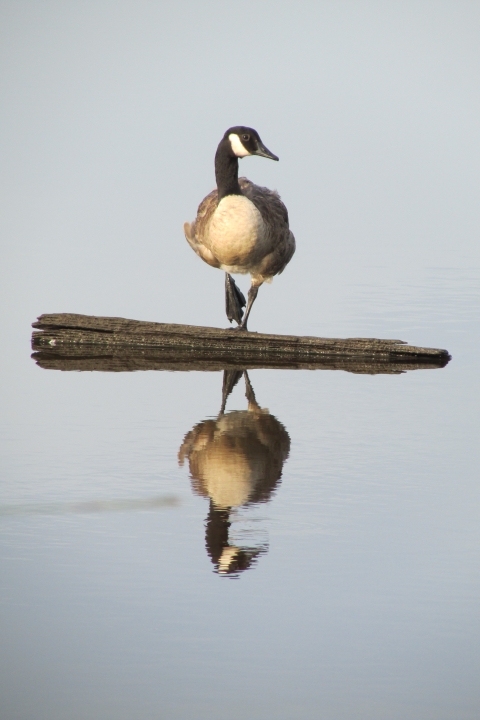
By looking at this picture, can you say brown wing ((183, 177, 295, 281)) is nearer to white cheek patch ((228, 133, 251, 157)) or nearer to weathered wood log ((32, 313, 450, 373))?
white cheek patch ((228, 133, 251, 157))

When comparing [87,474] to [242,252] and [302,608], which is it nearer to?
[302,608]

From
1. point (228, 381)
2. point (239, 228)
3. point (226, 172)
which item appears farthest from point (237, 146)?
point (228, 381)

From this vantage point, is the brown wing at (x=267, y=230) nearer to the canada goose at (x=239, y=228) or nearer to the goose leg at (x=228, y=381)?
the canada goose at (x=239, y=228)

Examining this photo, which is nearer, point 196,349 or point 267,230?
point 196,349

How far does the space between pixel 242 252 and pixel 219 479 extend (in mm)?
4957

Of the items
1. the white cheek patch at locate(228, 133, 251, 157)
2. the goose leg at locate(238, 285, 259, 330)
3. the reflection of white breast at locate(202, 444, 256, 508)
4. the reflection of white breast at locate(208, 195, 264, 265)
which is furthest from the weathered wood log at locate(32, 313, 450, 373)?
the reflection of white breast at locate(202, 444, 256, 508)

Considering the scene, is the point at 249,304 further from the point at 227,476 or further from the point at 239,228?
the point at 227,476

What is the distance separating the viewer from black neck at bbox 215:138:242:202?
38.1 feet

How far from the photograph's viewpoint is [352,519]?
5961 mm

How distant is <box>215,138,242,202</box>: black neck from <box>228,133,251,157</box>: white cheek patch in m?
0.04

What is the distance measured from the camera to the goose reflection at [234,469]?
545 cm

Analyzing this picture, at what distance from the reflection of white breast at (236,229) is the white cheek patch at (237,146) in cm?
54

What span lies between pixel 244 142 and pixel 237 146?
0.08 meters

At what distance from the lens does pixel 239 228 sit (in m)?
11.2
